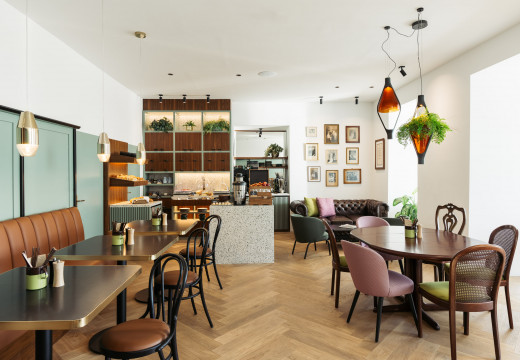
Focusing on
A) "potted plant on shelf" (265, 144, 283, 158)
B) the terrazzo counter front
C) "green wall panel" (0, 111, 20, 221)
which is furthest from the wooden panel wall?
"green wall panel" (0, 111, 20, 221)

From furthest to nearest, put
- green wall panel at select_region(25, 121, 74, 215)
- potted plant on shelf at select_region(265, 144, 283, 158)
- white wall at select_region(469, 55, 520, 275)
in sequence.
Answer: potted plant on shelf at select_region(265, 144, 283, 158), white wall at select_region(469, 55, 520, 275), green wall panel at select_region(25, 121, 74, 215)

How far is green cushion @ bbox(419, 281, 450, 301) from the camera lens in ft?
9.04

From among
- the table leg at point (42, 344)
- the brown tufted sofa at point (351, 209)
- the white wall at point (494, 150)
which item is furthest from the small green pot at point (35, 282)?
the brown tufted sofa at point (351, 209)

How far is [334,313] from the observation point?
3537 millimetres

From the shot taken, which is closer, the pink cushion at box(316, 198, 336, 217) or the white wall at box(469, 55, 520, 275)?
the white wall at box(469, 55, 520, 275)

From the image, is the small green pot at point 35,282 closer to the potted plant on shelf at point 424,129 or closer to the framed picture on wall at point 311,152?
the potted plant on shelf at point 424,129

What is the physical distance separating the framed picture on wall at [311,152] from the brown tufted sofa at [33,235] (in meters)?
5.63

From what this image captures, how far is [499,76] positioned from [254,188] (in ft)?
13.3

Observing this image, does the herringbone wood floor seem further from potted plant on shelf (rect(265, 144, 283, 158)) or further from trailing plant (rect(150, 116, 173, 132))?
potted plant on shelf (rect(265, 144, 283, 158))

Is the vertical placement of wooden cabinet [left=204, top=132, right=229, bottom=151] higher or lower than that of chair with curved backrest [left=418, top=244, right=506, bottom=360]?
higher

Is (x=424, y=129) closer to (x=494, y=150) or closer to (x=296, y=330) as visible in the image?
(x=494, y=150)

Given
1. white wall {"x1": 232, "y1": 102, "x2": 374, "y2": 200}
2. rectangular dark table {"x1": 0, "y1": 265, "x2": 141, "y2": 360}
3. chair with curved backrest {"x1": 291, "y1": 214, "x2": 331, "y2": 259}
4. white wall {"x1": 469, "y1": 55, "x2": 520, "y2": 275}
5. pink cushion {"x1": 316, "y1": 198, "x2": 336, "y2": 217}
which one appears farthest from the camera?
white wall {"x1": 232, "y1": 102, "x2": 374, "y2": 200}

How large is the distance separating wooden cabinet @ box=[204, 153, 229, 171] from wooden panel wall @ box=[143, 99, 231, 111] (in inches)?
46.5

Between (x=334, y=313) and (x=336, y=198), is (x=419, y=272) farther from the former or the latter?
(x=336, y=198)
